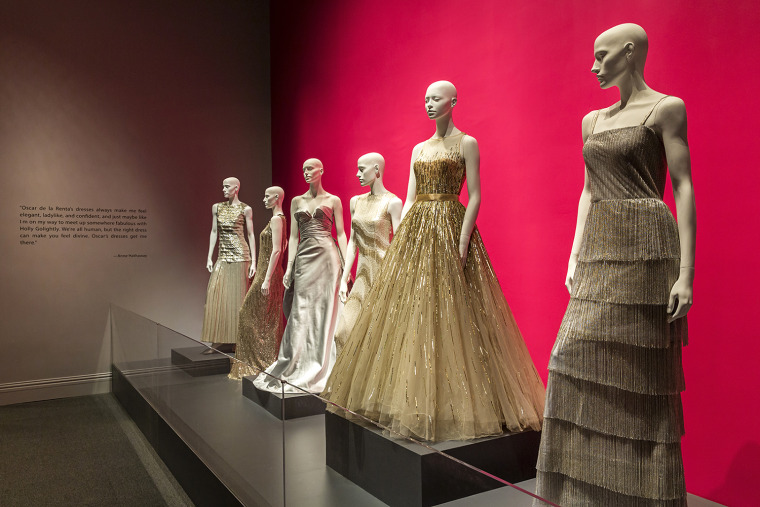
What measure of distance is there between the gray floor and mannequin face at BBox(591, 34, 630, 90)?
1.51 metres

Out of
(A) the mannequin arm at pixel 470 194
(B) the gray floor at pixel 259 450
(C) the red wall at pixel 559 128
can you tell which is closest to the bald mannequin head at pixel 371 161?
(C) the red wall at pixel 559 128

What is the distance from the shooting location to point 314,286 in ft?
14.1

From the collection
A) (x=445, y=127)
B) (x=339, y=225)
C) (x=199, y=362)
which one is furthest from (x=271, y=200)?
(x=445, y=127)

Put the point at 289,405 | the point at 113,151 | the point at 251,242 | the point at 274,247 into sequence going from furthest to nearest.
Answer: the point at 113,151, the point at 251,242, the point at 274,247, the point at 289,405

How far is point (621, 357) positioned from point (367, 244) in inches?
81.1

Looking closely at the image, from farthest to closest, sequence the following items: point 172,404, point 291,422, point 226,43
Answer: point 226,43
point 172,404
point 291,422

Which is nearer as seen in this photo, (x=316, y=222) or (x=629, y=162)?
(x=629, y=162)

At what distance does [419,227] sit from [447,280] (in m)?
0.31

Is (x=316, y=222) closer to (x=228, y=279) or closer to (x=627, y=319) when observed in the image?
(x=228, y=279)

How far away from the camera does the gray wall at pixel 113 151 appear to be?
5.66 meters

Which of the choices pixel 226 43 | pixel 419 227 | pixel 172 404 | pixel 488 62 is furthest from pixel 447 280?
pixel 226 43

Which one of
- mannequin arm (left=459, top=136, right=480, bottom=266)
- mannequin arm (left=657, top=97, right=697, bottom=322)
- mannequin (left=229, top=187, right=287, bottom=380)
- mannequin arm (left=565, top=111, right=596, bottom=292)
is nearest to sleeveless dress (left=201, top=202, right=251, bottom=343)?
mannequin (left=229, top=187, right=287, bottom=380)

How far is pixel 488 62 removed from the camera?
3541mm

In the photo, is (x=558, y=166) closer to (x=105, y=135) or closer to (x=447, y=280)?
(x=447, y=280)
